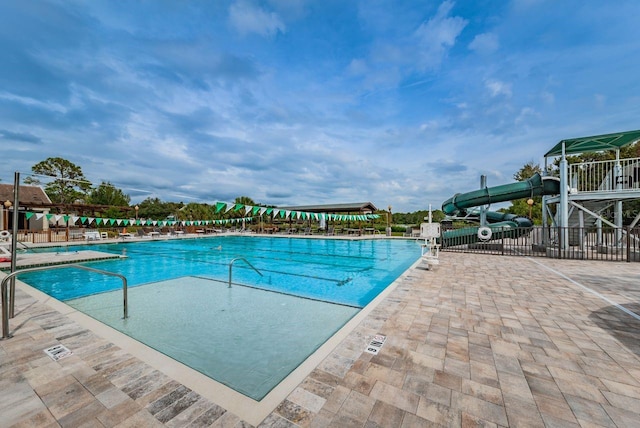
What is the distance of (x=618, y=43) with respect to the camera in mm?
8555

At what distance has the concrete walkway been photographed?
1.79m

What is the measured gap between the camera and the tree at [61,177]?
29.5m

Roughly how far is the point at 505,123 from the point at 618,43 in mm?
6542

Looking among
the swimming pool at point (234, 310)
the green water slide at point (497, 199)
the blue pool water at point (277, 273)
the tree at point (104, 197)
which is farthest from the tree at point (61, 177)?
the green water slide at point (497, 199)

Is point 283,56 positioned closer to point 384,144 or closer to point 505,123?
point 384,144

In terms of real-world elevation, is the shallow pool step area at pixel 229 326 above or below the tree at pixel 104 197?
below

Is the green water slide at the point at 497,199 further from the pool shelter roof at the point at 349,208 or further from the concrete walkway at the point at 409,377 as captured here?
the pool shelter roof at the point at 349,208

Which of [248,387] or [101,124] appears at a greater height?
[101,124]

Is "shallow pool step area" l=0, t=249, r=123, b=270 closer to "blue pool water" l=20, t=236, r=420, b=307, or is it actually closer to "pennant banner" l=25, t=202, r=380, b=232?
"blue pool water" l=20, t=236, r=420, b=307

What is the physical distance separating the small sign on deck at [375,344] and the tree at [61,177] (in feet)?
126

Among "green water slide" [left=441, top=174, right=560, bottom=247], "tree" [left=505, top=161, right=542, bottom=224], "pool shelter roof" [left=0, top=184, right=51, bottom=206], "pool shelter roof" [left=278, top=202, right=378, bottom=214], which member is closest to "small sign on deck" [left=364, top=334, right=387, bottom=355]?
"green water slide" [left=441, top=174, right=560, bottom=247]

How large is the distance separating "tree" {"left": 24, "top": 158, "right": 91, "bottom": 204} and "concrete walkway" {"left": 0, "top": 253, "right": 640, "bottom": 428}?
120ft

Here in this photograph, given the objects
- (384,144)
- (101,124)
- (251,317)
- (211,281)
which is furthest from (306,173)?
(251,317)

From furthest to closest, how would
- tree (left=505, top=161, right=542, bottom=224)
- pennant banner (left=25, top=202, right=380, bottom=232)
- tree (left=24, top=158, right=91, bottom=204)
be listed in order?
tree (left=24, top=158, right=91, bottom=204) → tree (left=505, top=161, right=542, bottom=224) → pennant banner (left=25, top=202, right=380, bottom=232)
